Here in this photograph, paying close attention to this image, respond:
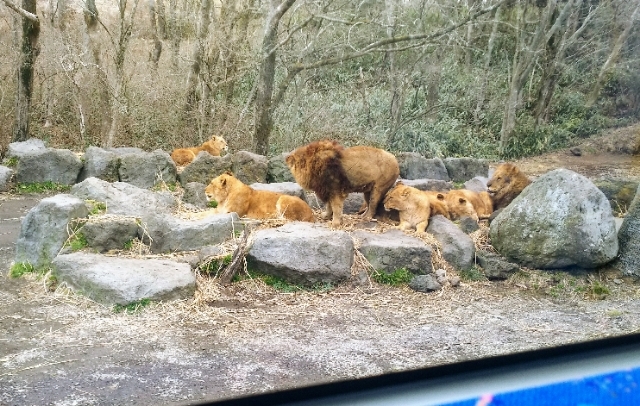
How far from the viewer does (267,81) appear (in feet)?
12.1

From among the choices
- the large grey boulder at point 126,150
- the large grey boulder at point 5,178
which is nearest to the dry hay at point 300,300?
the large grey boulder at point 126,150

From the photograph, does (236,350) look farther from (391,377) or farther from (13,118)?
(13,118)

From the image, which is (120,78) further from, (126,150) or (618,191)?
(618,191)

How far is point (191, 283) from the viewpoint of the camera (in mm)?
2857

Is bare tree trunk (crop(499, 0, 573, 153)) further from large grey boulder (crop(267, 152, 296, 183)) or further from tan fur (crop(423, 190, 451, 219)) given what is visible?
large grey boulder (crop(267, 152, 296, 183))

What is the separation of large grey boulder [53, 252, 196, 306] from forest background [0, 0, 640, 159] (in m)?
1.01

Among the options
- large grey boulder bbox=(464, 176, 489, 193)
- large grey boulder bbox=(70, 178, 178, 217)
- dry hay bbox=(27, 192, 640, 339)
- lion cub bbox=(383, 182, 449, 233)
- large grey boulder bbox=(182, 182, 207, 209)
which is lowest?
dry hay bbox=(27, 192, 640, 339)

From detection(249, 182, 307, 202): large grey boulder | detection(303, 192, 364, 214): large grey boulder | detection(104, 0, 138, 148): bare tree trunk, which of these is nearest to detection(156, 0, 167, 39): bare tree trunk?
detection(104, 0, 138, 148): bare tree trunk

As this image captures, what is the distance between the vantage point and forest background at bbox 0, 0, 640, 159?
2.76m

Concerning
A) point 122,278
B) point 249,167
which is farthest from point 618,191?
point 122,278

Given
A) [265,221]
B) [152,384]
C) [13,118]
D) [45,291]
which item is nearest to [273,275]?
[265,221]

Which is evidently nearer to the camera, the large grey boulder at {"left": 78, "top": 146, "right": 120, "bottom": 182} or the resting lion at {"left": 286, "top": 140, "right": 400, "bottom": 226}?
the resting lion at {"left": 286, "top": 140, "right": 400, "bottom": 226}

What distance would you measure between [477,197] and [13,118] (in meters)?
3.40

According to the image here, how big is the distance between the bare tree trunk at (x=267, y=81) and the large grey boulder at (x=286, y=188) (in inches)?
10.4
